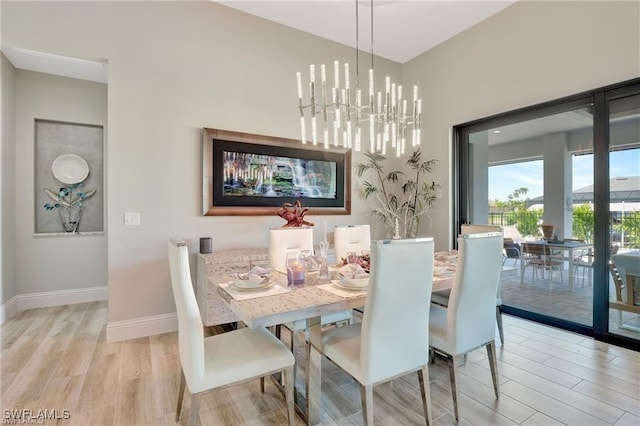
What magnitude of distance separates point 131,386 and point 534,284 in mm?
4059

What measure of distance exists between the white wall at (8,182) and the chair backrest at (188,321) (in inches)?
122

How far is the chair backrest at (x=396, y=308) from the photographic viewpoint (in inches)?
59.1

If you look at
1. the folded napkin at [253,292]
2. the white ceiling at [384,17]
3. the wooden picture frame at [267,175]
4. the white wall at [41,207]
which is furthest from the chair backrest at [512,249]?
the white wall at [41,207]

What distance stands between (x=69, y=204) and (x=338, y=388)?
4060mm

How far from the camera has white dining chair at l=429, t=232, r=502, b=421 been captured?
182 cm

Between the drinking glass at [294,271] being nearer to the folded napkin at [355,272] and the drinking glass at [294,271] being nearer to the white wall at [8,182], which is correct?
the folded napkin at [355,272]

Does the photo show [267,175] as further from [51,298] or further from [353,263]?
[51,298]

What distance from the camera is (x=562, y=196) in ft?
10.4

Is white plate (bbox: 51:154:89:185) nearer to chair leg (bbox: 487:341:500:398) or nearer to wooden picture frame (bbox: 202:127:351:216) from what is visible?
wooden picture frame (bbox: 202:127:351:216)

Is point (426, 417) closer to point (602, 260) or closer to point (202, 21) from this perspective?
point (602, 260)

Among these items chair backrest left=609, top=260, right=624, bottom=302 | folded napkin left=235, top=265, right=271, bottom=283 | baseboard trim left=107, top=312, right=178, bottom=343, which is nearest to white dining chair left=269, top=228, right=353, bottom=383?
folded napkin left=235, top=265, right=271, bottom=283

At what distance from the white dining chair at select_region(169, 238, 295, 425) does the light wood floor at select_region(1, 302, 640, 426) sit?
38 cm

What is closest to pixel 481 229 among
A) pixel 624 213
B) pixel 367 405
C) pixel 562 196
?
pixel 562 196

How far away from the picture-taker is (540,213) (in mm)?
3387
